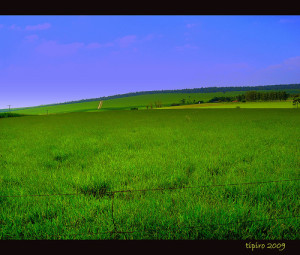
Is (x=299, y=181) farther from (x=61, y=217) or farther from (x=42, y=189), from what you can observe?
(x=42, y=189)

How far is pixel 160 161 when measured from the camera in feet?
16.4

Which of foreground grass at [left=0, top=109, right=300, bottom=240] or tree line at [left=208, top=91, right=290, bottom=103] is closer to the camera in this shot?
foreground grass at [left=0, top=109, right=300, bottom=240]

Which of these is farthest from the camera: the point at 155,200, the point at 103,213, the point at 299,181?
the point at 299,181

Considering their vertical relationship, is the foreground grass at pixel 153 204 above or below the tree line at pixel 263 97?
below

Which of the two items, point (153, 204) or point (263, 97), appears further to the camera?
point (263, 97)

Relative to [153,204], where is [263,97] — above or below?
above

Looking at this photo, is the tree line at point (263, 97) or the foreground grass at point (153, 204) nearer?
the foreground grass at point (153, 204)

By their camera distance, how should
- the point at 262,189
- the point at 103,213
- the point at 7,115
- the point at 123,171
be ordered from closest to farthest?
1. the point at 103,213
2. the point at 262,189
3. the point at 123,171
4. the point at 7,115

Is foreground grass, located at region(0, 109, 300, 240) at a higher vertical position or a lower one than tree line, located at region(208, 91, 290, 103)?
lower
